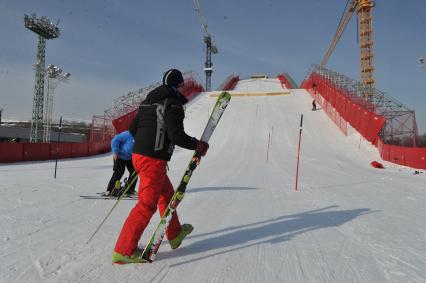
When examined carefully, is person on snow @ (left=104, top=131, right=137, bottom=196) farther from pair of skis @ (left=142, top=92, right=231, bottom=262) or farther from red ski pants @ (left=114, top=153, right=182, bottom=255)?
red ski pants @ (left=114, top=153, right=182, bottom=255)

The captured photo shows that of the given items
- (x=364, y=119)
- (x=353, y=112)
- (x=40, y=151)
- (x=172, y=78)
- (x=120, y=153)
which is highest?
(x=353, y=112)

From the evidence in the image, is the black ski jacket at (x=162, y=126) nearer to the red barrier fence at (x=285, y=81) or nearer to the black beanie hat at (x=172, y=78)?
the black beanie hat at (x=172, y=78)

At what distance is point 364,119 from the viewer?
21094mm

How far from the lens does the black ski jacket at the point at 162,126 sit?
2.99m

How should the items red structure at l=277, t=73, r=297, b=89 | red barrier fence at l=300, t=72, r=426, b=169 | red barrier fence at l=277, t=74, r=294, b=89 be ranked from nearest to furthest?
red barrier fence at l=300, t=72, r=426, b=169, red barrier fence at l=277, t=74, r=294, b=89, red structure at l=277, t=73, r=297, b=89

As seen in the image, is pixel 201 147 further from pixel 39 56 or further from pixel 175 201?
pixel 39 56

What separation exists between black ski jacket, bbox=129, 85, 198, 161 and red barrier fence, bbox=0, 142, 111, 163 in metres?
13.5

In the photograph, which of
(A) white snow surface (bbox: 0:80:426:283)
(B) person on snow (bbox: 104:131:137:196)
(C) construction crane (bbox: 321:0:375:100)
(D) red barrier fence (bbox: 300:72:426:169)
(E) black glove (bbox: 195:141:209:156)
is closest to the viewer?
(A) white snow surface (bbox: 0:80:426:283)

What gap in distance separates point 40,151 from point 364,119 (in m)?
17.8

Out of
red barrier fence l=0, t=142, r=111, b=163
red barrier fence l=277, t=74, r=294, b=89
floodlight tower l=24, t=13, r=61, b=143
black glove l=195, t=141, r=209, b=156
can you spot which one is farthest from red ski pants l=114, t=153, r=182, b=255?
red barrier fence l=277, t=74, r=294, b=89

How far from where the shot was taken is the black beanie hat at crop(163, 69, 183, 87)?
3215 millimetres

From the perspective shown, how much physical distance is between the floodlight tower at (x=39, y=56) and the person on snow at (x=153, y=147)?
124 feet

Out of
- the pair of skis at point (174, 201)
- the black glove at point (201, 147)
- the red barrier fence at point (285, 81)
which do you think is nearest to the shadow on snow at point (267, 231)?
the pair of skis at point (174, 201)

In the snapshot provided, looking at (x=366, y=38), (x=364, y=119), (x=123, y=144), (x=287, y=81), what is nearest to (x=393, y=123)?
(x=364, y=119)
